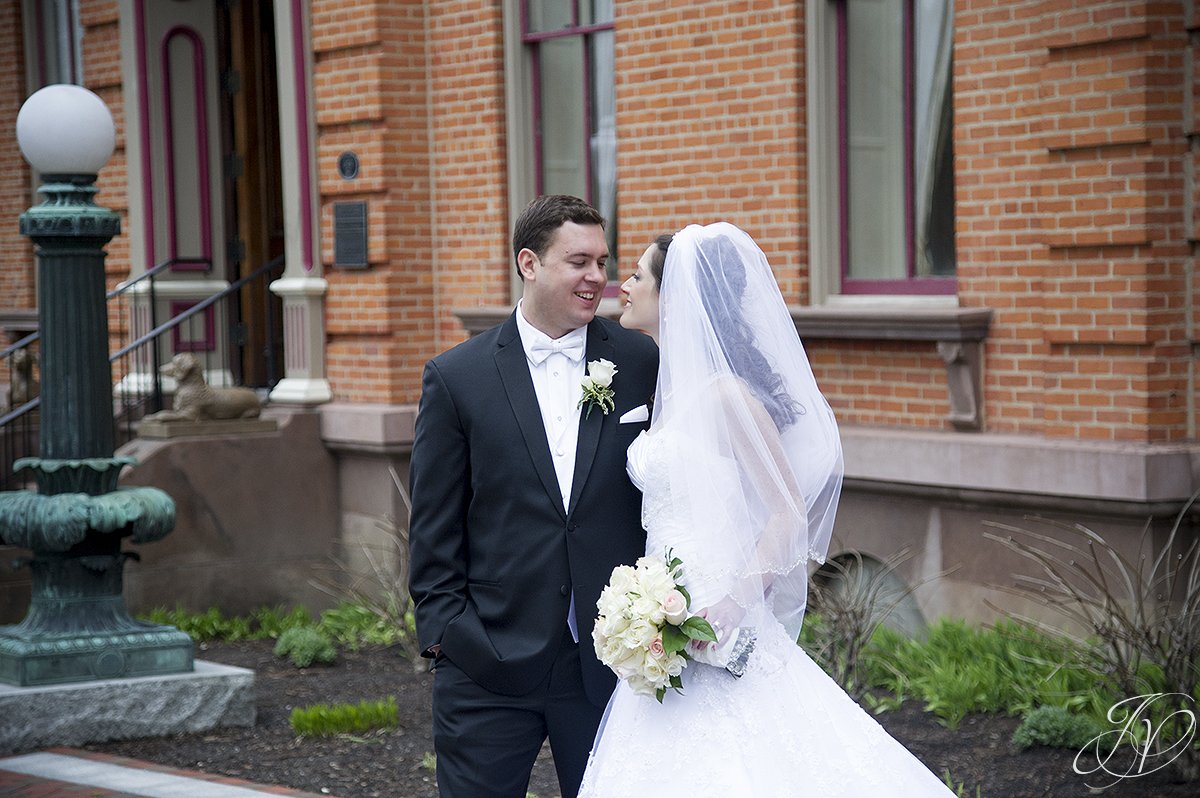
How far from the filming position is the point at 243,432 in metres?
11.3

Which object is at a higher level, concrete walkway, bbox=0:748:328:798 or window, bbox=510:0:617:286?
window, bbox=510:0:617:286

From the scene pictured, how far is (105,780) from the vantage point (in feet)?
22.2

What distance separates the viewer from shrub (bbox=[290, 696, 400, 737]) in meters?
7.59

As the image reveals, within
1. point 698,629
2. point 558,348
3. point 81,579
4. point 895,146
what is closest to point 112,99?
point 81,579

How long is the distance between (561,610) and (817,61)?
5.38 m

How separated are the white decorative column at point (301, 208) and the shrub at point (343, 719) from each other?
14.1 feet

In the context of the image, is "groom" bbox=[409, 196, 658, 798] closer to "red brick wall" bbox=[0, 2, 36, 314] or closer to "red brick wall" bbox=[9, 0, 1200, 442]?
"red brick wall" bbox=[9, 0, 1200, 442]

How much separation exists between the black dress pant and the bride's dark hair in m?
0.83

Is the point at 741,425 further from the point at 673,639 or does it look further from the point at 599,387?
the point at 673,639


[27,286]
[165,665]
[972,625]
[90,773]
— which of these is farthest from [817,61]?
[27,286]

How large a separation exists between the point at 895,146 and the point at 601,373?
4.93 metres

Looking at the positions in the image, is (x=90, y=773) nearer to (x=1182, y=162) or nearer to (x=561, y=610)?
(x=561, y=610)

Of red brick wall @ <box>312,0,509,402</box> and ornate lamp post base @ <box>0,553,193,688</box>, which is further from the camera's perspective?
red brick wall @ <box>312,0,509,402</box>

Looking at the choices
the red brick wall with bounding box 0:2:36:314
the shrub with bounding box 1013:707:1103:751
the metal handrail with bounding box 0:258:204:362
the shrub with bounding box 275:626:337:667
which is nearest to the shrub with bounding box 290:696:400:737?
the shrub with bounding box 275:626:337:667
